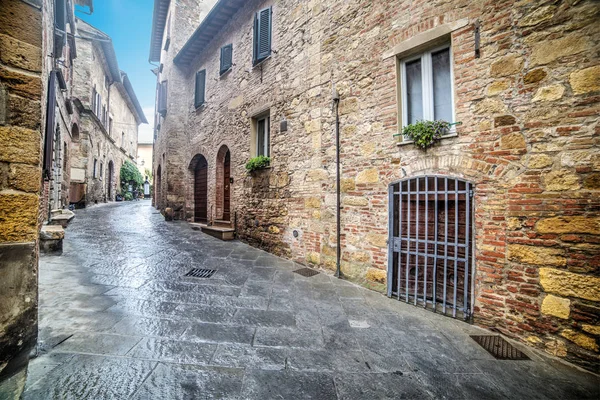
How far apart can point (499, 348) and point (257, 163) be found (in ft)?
16.3

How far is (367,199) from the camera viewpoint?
→ 3750mm

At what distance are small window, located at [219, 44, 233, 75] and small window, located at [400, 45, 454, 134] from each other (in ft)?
18.3

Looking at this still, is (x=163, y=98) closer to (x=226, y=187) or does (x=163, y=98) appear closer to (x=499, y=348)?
(x=226, y=187)

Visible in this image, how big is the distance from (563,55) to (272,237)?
4.86m

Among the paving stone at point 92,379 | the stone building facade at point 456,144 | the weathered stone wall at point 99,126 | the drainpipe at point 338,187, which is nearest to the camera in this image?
the paving stone at point 92,379

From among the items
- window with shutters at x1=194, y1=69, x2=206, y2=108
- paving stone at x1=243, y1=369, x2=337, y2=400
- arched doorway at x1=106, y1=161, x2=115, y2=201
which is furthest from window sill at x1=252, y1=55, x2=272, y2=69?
arched doorway at x1=106, y1=161, x2=115, y2=201

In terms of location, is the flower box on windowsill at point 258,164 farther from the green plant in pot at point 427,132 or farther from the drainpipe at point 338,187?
the green plant in pot at point 427,132

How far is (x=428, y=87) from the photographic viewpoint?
130 inches

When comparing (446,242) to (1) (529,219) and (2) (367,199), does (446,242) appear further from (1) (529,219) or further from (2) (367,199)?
(2) (367,199)

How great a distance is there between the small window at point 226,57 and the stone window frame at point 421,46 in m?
5.34

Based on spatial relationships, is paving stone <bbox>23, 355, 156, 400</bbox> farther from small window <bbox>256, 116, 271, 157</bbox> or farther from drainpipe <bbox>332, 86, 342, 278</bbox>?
small window <bbox>256, 116, 271, 157</bbox>

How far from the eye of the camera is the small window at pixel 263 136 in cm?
607

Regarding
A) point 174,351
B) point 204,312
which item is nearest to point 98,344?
point 174,351

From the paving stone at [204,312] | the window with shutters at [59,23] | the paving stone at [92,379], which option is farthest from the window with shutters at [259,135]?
the paving stone at [92,379]
